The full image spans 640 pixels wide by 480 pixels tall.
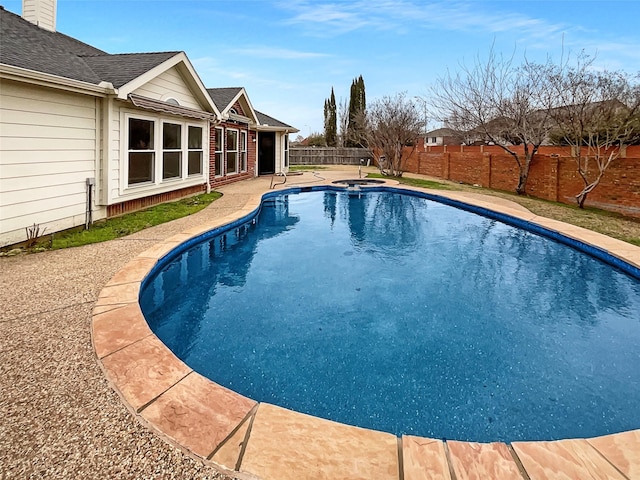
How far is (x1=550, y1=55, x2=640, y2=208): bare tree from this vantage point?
1190 cm

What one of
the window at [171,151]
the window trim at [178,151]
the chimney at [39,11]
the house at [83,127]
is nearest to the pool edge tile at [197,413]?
the house at [83,127]

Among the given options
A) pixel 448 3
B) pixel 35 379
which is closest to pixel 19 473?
pixel 35 379

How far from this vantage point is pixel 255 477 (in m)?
2.11

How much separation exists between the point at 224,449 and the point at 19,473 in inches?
42.0

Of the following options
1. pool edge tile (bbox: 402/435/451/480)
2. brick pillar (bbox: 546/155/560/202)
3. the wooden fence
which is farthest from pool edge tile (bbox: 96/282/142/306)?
the wooden fence

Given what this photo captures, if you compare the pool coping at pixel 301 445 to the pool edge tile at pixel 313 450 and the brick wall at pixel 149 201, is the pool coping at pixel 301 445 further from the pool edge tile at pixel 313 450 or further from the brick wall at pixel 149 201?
the brick wall at pixel 149 201

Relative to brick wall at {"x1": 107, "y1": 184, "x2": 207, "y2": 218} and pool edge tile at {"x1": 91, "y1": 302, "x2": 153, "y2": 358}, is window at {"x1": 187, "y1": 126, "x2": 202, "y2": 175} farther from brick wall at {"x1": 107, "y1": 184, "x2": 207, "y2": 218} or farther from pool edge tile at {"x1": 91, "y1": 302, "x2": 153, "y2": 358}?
pool edge tile at {"x1": 91, "y1": 302, "x2": 153, "y2": 358}

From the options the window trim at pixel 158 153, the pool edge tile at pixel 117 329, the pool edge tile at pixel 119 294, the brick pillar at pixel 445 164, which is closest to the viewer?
the pool edge tile at pixel 117 329

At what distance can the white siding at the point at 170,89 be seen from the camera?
9.55 meters

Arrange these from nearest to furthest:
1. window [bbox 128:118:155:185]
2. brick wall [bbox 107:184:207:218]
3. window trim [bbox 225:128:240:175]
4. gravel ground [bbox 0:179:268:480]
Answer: gravel ground [bbox 0:179:268:480] → brick wall [bbox 107:184:207:218] → window [bbox 128:118:155:185] → window trim [bbox 225:128:240:175]

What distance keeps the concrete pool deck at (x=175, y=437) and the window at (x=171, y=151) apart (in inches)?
315

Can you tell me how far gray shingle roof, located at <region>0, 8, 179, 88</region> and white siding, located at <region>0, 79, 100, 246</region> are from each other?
15.8 inches

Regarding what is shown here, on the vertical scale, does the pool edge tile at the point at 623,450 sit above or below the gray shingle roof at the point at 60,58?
below

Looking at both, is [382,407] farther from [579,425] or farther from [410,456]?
[579,425]
